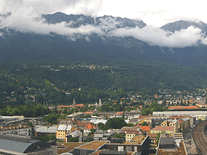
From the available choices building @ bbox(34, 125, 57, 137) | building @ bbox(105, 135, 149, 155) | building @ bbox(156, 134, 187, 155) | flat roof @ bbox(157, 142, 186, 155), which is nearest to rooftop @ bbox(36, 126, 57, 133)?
building @ bbox(34, 125, 57, 137)

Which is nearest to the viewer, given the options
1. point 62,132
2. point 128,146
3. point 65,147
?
point 128,146

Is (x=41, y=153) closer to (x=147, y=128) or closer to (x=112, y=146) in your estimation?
(x=112, y=146)

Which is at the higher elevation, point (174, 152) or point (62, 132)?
point (62, 132)

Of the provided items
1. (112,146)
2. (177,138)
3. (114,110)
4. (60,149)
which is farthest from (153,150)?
(114,110)

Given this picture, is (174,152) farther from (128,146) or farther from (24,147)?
→ (24,147)

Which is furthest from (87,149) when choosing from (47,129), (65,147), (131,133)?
(47,129)

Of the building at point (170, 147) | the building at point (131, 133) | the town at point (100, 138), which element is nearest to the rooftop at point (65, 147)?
the town at point (100, 138)

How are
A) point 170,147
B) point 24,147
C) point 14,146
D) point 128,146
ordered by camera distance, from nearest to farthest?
point 24,147, point 14,146, point 170,147, point 128,146

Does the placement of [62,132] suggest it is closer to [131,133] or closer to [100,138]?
[100,138]

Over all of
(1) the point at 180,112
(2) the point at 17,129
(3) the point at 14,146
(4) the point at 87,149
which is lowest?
(4) the point at 87,149

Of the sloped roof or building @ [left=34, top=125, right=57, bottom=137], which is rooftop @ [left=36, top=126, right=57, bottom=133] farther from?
the sloped roof

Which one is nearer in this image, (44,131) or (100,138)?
(100,138)
